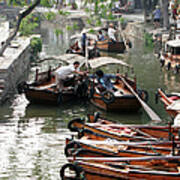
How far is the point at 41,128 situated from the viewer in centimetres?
1491

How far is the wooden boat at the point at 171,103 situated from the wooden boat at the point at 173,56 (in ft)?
22.9

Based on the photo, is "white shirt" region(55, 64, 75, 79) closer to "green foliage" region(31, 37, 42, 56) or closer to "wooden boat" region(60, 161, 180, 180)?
"wooden boat" region(60, 161, 180, 180)

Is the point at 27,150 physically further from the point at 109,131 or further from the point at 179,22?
the point at 179,22

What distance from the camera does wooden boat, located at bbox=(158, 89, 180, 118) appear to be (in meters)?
13.8

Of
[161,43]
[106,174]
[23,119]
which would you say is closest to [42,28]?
[161,43]

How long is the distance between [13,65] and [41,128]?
5195 mm

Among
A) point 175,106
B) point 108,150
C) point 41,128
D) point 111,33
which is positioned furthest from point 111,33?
point 108,150

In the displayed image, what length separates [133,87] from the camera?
17.1 metres

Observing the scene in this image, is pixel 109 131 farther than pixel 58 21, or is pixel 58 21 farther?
pixel 58 21

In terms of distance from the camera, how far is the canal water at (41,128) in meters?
11.7

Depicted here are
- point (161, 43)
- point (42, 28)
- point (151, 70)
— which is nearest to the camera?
point (151, 70)

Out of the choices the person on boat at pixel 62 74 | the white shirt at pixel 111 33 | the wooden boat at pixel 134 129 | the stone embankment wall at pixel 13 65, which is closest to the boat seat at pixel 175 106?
the wooden boat at pixel 134 129

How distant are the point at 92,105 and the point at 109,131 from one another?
5.40 meters

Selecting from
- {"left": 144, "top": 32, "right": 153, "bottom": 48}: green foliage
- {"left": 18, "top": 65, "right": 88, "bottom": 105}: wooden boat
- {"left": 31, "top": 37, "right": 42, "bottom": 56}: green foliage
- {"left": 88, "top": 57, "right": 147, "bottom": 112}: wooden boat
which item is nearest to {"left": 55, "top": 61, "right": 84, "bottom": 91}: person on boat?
{"left": 18, "top": 65, "right": 88, "bottom": 105}: wooden boat
